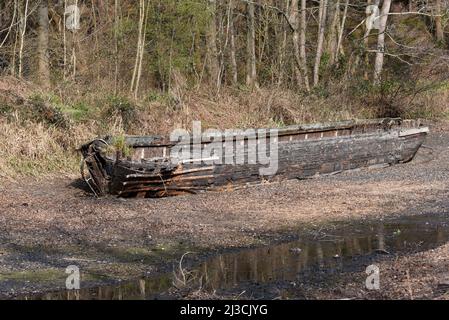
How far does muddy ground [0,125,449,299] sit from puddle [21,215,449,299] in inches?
12.1

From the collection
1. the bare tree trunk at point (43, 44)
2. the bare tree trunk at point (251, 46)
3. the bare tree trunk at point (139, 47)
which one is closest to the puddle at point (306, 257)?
the bare tree trunk at point (43, 44)

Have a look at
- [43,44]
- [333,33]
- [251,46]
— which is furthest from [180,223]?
[333,33]

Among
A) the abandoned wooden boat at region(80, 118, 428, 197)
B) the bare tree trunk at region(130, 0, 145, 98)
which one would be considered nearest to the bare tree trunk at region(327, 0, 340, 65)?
the bare tree trunk at region(130, 0, 145, 98)

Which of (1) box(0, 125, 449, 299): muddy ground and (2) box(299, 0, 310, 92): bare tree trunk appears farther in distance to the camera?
(2) box(299, 0, 310, 92): bare tree trunk

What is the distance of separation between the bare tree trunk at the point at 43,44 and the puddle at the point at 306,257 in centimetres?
1053

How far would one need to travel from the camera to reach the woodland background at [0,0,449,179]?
15.6m

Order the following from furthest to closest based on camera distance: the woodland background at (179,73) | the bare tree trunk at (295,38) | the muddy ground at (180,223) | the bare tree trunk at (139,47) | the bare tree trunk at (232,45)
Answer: the bare tree trunk at (232,45), the bare tree trunk at (295,38), the bare tree trunk at (139,47), the woodland background at (179,73), the muddy ground at (180,223)

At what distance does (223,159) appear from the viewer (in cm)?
1332

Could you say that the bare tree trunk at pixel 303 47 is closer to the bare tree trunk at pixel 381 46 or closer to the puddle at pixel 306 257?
the bare tree trunk at pixel 381 46

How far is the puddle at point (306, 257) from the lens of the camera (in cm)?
756

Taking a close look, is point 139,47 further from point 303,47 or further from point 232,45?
point 303,47

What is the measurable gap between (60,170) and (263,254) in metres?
6.52

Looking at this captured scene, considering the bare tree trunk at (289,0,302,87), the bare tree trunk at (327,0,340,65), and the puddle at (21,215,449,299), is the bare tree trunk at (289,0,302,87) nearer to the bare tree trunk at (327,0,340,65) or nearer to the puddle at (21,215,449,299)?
the bare tree trunk at (327,0,340,65)
